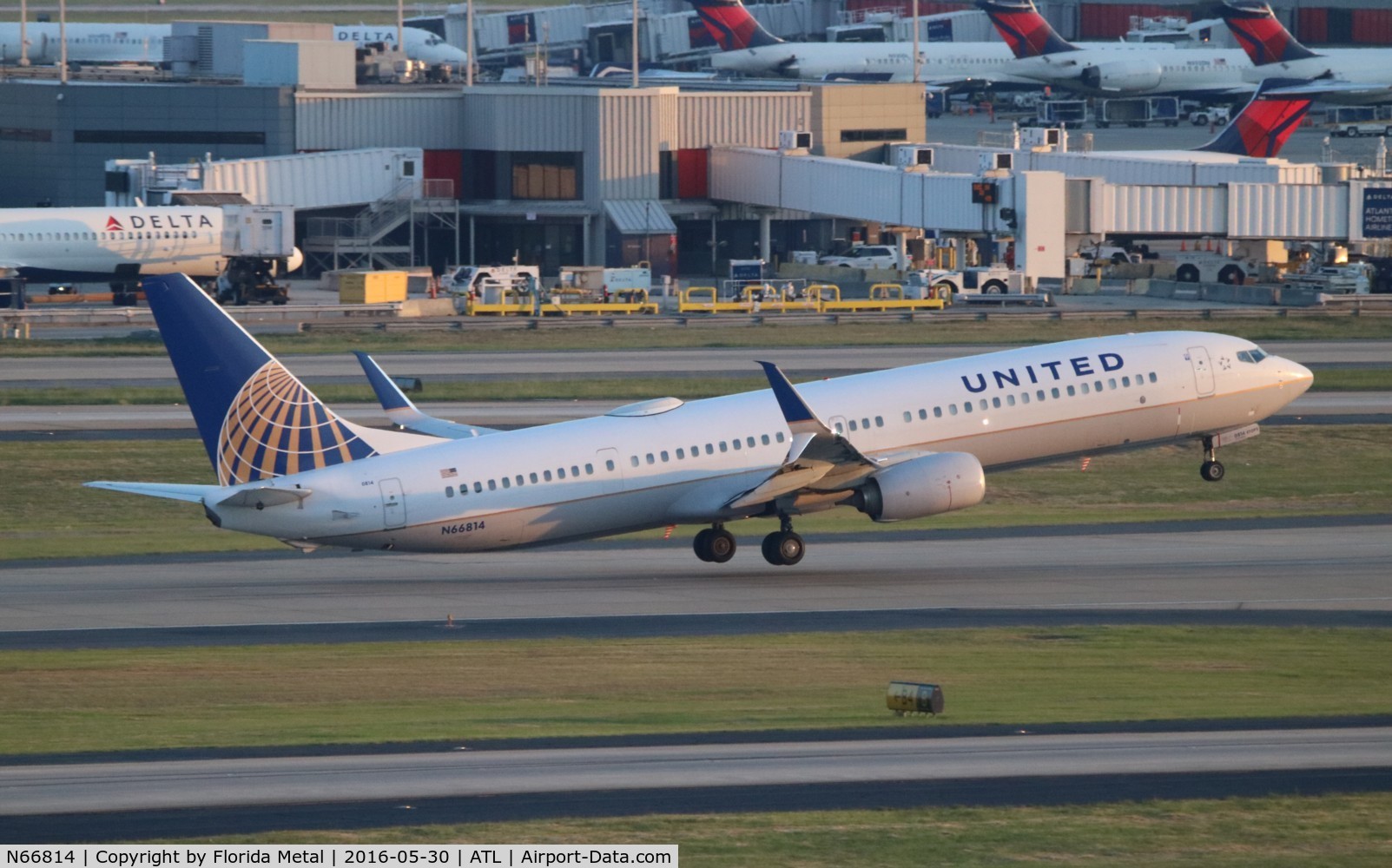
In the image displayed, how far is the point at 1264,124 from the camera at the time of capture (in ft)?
389

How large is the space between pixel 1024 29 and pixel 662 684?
157 m

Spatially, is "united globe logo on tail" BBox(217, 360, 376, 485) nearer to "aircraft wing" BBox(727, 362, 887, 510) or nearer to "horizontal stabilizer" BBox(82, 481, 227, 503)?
"horizontal stabilizer" BBox(82, 481, 227, 503)

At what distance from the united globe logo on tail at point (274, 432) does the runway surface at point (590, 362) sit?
33543 mm

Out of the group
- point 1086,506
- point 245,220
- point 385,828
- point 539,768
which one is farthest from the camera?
point 245,220

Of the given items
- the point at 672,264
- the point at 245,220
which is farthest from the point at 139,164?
the point at 672,264

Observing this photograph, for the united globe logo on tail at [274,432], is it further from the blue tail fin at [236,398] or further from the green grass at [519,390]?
the green grass at [519,390]

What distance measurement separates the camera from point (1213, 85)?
178875 mm

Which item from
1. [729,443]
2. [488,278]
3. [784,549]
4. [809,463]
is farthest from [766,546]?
[488,278]

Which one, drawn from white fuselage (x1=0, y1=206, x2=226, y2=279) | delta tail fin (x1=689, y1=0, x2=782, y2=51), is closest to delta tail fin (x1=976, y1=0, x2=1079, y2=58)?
delta tail fin (x1=689, y1=0, x2=782, y2=51)

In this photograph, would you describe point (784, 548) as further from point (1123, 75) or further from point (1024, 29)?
point (1024, 29)

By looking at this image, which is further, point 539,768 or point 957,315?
point 957,315

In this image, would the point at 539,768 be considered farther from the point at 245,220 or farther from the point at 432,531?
the point at 245,220

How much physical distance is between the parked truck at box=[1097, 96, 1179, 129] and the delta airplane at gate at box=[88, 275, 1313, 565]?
135207 mm

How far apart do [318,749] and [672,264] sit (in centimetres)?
9202
